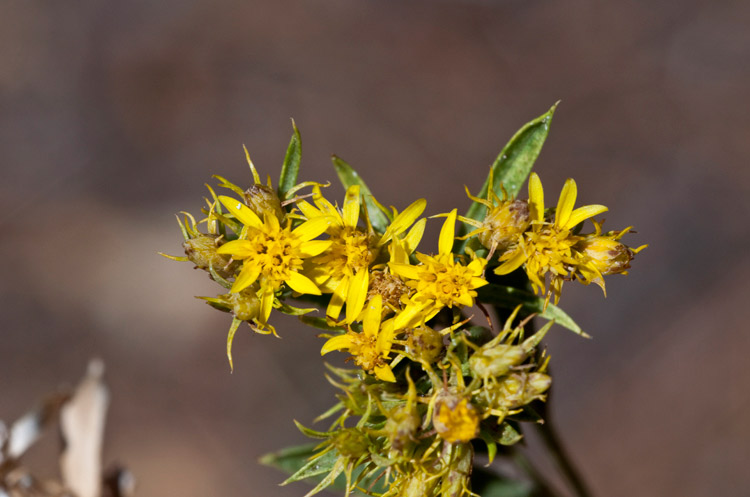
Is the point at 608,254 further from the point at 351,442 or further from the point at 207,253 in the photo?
the point at 207,253

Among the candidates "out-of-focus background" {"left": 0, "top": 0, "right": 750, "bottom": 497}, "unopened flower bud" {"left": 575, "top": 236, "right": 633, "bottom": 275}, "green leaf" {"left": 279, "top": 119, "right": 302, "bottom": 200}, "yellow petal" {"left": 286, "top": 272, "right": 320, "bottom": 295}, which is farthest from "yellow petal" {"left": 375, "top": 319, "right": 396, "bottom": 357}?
"out-of-focus background" {"left": 0, "top": 0, "right": 750, "bottom": 497}

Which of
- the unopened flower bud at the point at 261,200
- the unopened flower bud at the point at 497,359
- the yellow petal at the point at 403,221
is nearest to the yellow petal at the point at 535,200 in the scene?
the yellow petal at the point at 403,221

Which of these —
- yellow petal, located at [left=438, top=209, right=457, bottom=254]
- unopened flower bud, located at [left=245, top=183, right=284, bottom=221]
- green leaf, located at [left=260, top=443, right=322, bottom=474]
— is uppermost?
unopened flower bud, located at [left=245, top=183, right=284, bottom=221]

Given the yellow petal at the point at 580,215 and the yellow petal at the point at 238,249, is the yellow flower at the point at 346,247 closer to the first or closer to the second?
the yellow petal at the point at 238,249

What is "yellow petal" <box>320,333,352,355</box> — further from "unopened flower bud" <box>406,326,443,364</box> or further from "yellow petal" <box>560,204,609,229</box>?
"yellow petal" <box>560,204,609,229</box>

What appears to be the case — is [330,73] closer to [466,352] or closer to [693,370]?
[693,370]

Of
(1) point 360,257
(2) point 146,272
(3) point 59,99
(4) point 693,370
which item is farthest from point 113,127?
(4) point 693,370
